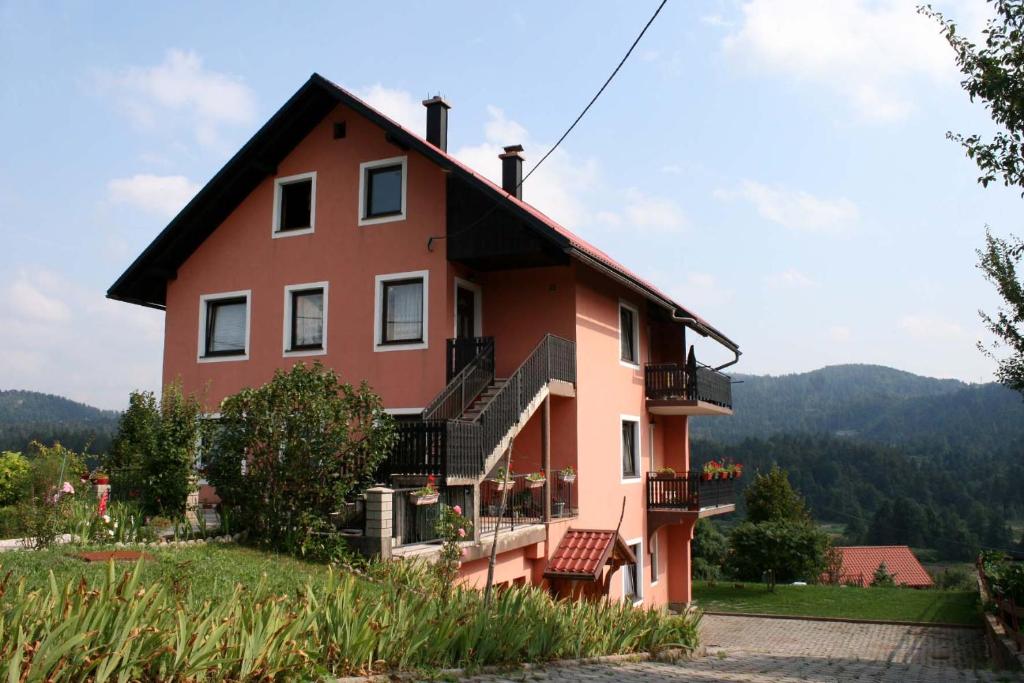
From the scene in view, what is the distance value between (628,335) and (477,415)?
769 centimetres

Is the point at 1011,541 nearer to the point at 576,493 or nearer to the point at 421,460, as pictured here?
the point at 576,493

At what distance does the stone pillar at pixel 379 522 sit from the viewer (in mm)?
11984

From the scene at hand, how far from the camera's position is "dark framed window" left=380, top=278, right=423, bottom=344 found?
17734 mm

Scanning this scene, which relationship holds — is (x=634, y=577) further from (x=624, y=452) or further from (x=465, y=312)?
(x=465, y=312)

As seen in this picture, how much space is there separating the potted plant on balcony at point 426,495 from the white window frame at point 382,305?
189 inches

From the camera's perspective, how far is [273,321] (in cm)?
1912

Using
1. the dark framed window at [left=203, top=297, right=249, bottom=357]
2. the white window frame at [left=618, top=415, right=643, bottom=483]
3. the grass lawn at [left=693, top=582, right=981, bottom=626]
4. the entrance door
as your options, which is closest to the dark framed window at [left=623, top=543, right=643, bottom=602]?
the white window frame at [left=618, top=415, right=643, bottom=483]

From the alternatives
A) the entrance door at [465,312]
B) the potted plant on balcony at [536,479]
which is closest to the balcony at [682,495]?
the potted plant on balcony at [536,479]

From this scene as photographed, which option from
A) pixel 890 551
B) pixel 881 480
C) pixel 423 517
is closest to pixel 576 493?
pixel 423 517

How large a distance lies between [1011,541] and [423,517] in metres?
92.3

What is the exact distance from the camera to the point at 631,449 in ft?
70.4

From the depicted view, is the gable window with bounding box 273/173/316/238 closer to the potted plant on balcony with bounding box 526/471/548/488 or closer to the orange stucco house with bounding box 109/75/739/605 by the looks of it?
the orange stucco house with bounding box 109/75/739/605

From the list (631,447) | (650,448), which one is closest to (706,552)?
(650,448)

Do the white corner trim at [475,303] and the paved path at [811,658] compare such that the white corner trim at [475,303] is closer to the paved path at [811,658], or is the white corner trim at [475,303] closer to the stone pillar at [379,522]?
the stone pillar at [379,522]
